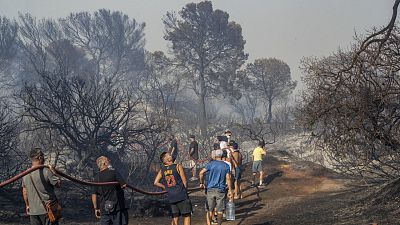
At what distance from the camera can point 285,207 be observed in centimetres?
1363

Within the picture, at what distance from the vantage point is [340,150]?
11773 mm

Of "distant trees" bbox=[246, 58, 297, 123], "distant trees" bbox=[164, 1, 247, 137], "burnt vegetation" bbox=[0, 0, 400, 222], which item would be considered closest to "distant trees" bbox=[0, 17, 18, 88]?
"burnt vegetation" bbox=[0, 0, 400, 222]

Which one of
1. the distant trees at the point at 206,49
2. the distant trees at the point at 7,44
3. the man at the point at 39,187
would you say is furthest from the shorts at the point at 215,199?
the distant trees at the point at 7,44

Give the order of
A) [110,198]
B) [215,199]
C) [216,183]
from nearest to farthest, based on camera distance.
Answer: [110,198] < [216,183] < [215,199]

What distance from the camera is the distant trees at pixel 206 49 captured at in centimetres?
4912

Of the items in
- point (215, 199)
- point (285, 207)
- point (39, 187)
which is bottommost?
point (285, 207)

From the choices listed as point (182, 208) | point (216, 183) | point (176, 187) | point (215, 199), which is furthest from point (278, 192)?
point (176, 187)

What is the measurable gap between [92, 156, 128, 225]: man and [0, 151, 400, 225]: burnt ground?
425cm

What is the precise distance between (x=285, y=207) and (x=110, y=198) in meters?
7.51

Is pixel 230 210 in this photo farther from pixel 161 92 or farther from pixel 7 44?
pixel 7 44

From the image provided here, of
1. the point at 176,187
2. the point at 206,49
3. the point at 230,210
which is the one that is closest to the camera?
→ the point at 176,187

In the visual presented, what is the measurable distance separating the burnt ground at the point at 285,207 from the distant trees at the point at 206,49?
30.2 metres

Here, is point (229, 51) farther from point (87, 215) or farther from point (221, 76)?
point (87, 215)

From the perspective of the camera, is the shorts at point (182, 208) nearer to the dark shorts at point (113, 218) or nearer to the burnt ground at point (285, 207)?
the dark shorts at point (113, 218)
